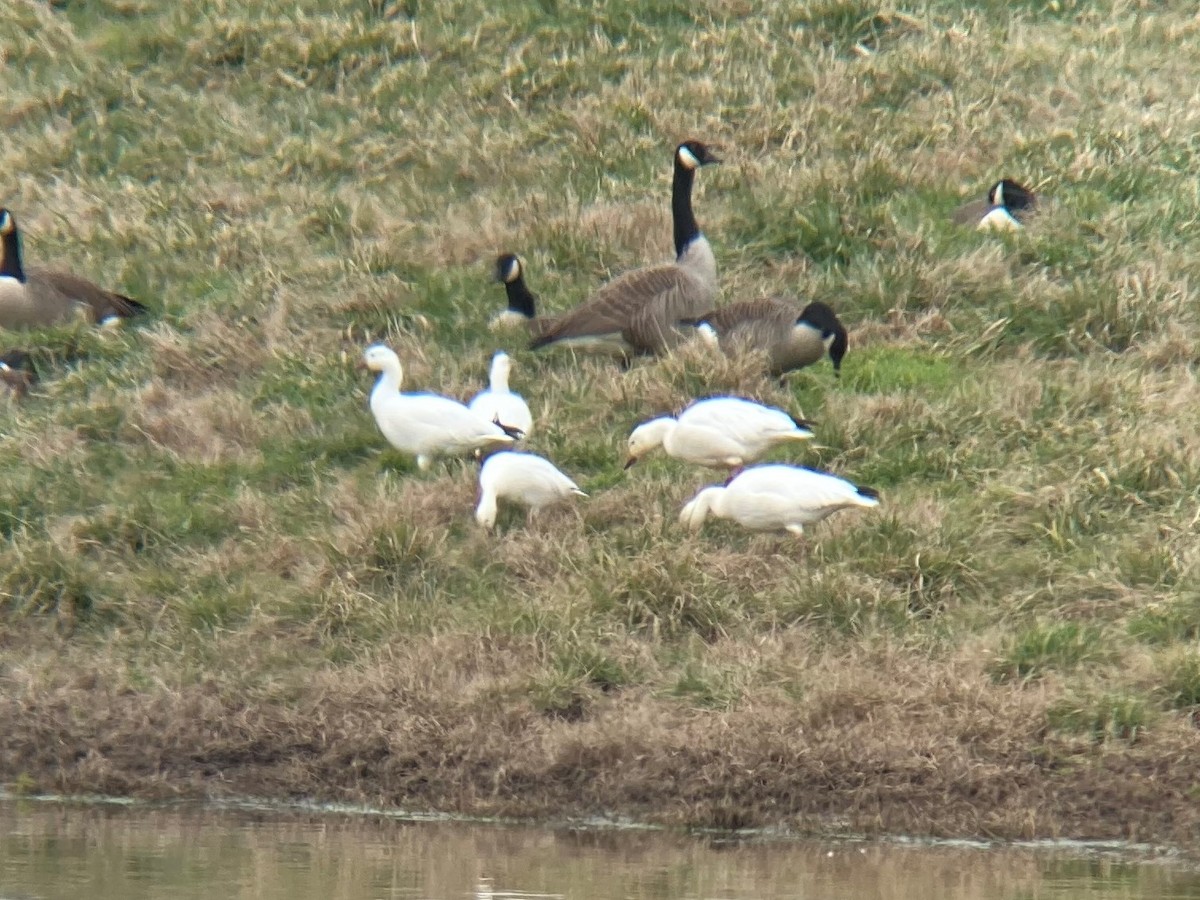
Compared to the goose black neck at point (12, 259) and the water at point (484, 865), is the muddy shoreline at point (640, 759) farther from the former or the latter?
the goose black neck at point (12, 259)

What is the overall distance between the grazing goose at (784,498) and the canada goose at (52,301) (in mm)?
5195

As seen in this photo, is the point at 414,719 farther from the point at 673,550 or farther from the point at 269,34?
the point at 269,34

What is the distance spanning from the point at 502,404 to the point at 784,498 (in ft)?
6.86

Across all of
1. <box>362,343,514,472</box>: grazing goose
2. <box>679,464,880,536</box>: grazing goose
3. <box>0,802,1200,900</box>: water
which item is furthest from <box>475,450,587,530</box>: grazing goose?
<box>0,802,1200,900</box>: water

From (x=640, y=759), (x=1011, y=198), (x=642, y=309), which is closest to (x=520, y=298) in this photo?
(x=642, y=309)

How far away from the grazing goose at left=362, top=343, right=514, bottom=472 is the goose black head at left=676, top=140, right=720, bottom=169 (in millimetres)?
2902

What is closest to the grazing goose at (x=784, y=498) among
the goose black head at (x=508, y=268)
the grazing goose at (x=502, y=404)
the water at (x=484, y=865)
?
the grazing goose at (x=502, y=404)

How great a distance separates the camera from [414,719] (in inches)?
328

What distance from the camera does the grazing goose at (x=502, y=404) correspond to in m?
10.7

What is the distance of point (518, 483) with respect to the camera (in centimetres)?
986

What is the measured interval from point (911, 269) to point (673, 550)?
3.62m

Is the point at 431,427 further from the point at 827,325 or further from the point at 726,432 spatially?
the point at 827,325

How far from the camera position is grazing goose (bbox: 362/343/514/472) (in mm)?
10414

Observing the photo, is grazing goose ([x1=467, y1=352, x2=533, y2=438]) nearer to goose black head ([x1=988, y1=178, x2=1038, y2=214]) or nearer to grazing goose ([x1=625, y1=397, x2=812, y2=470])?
grazing goose ([x1=625, y1=397, x2=812, y2=470])
